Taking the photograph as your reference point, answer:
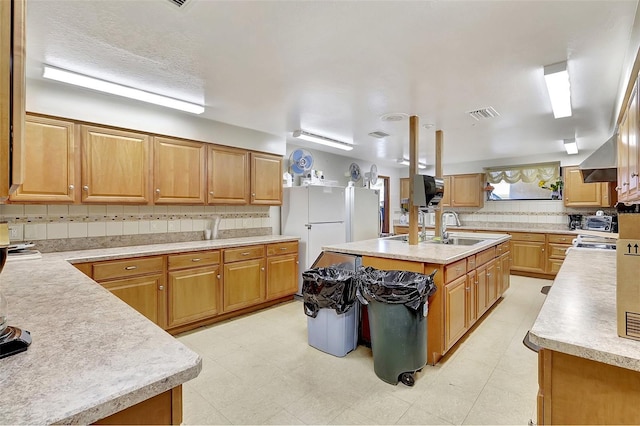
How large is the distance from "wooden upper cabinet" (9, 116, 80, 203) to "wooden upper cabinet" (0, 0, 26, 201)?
8.13ft

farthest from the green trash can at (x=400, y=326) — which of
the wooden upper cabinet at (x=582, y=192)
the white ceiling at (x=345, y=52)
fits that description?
the wooden upper cabinet at (x=582, y=192)

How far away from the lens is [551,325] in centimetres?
115

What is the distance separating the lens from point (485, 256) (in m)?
3.32

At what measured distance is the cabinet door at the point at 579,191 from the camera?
5188 millimetres

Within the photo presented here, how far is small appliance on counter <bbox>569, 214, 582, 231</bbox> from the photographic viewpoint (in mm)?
5543

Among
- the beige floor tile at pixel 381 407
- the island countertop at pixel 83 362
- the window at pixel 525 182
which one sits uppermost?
the window at pixel 525 182

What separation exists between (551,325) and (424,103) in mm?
2563

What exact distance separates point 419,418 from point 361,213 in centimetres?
328

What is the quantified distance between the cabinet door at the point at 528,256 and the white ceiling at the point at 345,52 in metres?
2.70

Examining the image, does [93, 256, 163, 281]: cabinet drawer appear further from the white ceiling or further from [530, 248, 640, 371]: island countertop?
[530, 248, 640, 371]: island countertop

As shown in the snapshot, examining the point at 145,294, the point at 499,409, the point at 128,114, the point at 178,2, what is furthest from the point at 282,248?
the point at 178,2

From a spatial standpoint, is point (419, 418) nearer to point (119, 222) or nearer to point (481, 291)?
point (481, 291)

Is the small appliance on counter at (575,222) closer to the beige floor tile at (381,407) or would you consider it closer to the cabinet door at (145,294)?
the beige floor tile at (381,407)

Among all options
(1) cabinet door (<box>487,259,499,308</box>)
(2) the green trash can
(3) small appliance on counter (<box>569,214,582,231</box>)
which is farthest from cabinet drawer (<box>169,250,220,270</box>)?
(3) small appliance on counter (<box>569,214,582,231</box>)
